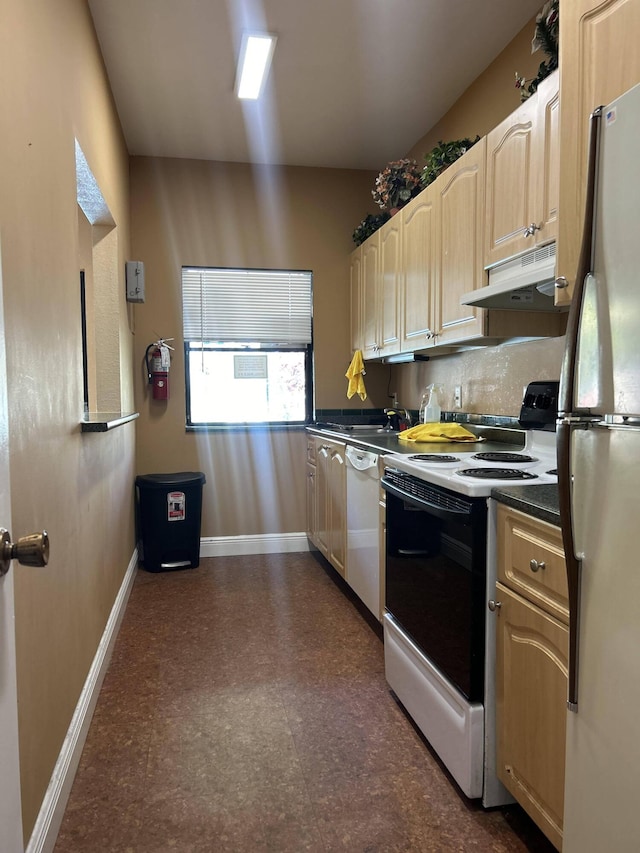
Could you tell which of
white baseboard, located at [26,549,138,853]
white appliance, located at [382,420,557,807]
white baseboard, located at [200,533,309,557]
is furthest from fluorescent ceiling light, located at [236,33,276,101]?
white baseboard, located at [200,533,309,557]

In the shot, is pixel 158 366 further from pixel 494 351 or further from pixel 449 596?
pixel 449 596

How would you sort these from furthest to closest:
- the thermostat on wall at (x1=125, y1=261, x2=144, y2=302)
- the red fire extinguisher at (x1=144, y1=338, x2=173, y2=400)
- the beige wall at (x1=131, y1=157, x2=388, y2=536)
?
the beige wall at (x1=131, y1=157, x2=388, y2=536) < the red fire extinguisher at (x1=144, y1=338, x2=173, y2=400) < the thermostat on wall at (x1=125, y1=261, x2=144, y2=302)

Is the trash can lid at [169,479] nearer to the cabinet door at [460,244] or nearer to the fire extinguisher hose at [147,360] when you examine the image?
the fire extinguisher hose at [147,360]

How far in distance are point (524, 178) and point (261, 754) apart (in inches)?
85.6

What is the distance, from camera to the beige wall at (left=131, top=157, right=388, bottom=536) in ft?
13.1

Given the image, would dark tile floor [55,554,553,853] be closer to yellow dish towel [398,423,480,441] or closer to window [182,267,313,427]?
yellow dish towel [398,423,480,441]

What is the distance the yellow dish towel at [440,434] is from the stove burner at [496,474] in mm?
871

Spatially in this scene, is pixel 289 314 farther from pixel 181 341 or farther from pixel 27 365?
pixel 27 365

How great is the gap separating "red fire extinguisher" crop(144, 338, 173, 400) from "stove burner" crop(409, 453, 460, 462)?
7.31ft

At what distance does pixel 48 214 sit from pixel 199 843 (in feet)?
5.80

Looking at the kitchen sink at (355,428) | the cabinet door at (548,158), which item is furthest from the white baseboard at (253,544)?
the cabinet door at (548,158)

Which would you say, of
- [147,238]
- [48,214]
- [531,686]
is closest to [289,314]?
[147,238]

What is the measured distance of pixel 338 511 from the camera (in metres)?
3.32

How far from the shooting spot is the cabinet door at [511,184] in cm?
Answer: 198
